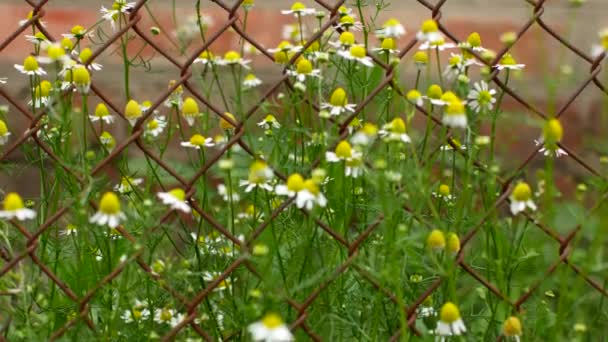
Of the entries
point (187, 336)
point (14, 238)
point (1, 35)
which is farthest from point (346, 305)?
point (1, 35)

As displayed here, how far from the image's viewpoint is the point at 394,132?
4.08 feet

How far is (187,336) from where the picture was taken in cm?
131

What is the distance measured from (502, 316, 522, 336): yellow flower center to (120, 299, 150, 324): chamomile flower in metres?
0.45

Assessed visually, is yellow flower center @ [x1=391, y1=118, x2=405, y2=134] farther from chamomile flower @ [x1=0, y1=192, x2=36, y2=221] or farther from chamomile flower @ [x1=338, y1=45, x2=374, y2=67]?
chamomile flower @ [x1=0, y1=192, x2=36, y2=221]

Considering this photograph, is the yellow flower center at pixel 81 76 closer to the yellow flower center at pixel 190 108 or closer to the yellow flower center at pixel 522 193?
the yellow flower center at pixel 190 108

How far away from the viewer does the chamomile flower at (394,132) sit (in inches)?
46.7

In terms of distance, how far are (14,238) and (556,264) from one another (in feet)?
2.28

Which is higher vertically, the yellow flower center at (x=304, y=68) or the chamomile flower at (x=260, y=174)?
the yellow flower center at (x=304, y=68)

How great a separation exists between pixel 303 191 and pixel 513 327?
301 mm

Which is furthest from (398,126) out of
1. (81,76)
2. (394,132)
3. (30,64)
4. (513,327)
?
(30,64)

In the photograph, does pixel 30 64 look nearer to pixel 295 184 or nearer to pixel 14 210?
pixel 14 210

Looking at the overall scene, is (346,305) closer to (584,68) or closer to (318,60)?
(318,60)

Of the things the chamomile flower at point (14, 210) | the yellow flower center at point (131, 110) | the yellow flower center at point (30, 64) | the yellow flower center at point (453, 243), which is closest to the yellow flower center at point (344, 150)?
the yellow flower center at point (453, 243)

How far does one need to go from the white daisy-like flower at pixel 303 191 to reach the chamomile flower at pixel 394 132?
0.32ft
